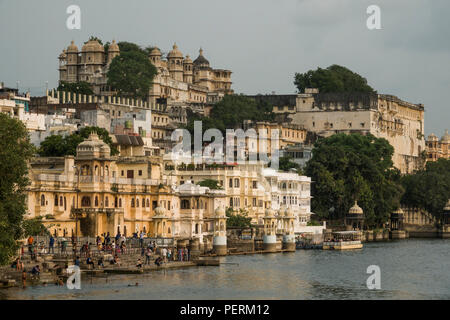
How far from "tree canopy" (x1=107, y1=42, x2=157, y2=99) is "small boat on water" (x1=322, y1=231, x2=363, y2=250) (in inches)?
1919

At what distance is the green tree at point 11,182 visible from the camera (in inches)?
2441

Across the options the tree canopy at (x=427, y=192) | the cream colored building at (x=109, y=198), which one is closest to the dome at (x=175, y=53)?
the tree canopy at (x=427, y=192)

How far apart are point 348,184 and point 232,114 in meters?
33.1

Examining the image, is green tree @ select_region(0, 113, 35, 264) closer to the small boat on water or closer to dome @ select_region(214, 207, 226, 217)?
dome @ select_region(214, 207, 226, 217)

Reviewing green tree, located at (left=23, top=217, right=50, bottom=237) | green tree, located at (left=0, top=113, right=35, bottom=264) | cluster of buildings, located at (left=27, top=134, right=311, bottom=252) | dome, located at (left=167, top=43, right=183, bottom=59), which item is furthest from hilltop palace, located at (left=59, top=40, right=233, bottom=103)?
green tree, located at (left=0, top=113, right=35, bottom=264)

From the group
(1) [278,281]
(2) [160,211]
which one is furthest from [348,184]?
(1) [278,281]

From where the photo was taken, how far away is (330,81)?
7554 inches

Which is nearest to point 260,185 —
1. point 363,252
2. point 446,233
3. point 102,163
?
point 363,252

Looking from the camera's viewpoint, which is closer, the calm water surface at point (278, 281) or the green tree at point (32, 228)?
the green tree at point (32, 228)

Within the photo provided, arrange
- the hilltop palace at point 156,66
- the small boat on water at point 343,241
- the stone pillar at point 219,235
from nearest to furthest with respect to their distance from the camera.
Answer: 1. the stone pillar at point 219,235
2. the small boat on water at point 343,241
3. the hilltop palace at point 156,66

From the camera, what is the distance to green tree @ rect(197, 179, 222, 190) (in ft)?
367

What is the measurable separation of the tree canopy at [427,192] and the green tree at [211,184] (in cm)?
5380

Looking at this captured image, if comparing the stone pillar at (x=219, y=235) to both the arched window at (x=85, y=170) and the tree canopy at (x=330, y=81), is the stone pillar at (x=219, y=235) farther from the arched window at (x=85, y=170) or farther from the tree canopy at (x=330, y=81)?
the tree canopy at (x=330, y=81)

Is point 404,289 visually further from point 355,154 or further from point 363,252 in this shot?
point 355,154
